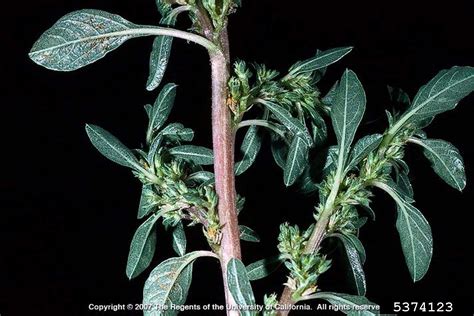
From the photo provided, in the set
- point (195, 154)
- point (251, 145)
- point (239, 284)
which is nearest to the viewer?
point (239, 284)

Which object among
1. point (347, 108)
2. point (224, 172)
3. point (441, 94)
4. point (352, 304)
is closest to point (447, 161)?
point (441, 94)

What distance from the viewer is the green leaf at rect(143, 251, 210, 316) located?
66.1 inches

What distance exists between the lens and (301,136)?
1.64 m

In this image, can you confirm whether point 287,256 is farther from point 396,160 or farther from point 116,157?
point 116,157

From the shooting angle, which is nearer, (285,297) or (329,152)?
(285,297)

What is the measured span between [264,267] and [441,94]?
558 millimetres

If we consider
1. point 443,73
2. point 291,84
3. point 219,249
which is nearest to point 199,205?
point 219,249

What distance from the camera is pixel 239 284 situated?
157 cm

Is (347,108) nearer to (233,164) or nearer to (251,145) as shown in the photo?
(233,164)

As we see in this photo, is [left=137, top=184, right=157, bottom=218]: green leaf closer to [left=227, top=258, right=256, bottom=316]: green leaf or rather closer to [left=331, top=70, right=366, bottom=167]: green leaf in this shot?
[left=227, top=258, right=256, bottom=316]: green leaf

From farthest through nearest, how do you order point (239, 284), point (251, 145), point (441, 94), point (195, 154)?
point (251, 145), point (195, 154), point (441, 94), point (239, 284)

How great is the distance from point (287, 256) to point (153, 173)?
1.17ft

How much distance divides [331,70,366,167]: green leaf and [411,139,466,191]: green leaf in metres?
0.18

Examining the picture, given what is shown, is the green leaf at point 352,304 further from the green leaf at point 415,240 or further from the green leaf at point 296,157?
the green leaf at point 296,157
